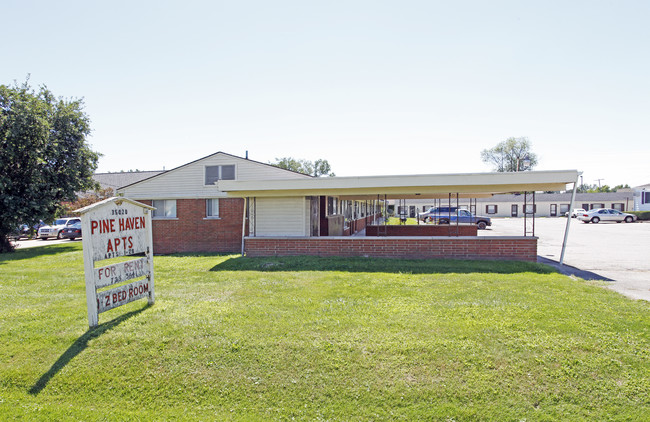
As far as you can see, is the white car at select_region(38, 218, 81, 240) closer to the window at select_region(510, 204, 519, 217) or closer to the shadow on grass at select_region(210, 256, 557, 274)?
the shadow on grass at select_region(210, 256, 557, 274)

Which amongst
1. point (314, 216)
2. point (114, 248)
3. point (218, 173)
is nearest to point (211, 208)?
point (218, 173)

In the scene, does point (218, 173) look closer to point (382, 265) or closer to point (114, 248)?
point (382, 265)

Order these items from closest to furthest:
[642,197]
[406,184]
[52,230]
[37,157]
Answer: [406,184], [37,157], [52,230], [642,197]

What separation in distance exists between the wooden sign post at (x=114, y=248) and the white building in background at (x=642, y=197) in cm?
5400

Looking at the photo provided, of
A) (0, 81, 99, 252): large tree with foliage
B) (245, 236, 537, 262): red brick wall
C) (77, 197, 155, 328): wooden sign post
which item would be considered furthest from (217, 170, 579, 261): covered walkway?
(0, 81, 99, 252): large tree with foliage

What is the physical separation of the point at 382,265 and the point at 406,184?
3038 millimetres

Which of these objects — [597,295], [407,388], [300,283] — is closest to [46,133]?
[300,283]

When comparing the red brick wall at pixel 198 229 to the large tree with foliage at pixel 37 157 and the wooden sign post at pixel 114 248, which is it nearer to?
the large tree with foliage at pixel 37 157

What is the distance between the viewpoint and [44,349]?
191 inches

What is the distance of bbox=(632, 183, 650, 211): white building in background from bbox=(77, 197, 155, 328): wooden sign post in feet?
177

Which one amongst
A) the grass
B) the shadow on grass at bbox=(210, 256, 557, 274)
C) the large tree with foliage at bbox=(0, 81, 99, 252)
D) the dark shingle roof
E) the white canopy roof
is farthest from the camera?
the dark shingle roof

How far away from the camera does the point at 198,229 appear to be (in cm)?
1647

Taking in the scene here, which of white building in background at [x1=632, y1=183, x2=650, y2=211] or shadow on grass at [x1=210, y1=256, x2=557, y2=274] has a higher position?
white building in background at [x1=632, y1=183, x2=650, y2=211]

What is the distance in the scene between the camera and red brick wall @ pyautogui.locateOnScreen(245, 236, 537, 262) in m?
11.6
